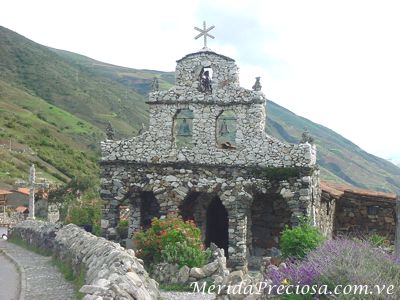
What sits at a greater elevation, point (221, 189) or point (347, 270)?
point (221, 189)

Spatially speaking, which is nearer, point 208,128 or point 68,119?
point 208,128

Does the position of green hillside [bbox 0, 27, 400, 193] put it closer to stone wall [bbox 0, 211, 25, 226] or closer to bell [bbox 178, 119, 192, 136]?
stone wall [bbox 0, 211, 25, 226]

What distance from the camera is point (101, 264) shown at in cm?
1064

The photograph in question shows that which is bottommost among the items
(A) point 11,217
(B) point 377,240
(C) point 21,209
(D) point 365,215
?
(A) point 11,217

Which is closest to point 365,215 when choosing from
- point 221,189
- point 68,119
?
point 221,189

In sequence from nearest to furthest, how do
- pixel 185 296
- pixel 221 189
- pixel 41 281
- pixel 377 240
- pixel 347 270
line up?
pixel 347 270, pixel 185 296, pixel 41 281, pixel 377 240, pixel 221 189

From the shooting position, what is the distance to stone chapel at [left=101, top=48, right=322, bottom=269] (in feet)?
64.1

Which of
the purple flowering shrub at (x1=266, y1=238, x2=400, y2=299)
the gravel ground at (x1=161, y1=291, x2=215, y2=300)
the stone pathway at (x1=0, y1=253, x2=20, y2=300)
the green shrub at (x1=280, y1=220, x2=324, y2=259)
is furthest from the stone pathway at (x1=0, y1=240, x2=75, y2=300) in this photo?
the green shrub at (x1=280, y1=220, x2=324, y2=259)

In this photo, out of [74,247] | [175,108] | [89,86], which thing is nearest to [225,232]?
[175,108]

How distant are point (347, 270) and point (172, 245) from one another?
297 inches

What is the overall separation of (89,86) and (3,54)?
84.3 ft

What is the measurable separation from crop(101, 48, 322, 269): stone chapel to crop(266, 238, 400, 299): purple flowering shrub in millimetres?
9276

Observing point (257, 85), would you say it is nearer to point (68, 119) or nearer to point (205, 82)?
point (205, 82)

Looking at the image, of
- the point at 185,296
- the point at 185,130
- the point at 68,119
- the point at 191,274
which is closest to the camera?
the point at 185,296
